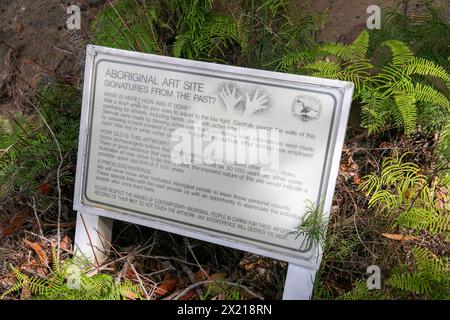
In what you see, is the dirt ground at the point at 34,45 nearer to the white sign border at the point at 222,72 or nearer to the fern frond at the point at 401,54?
the white sign border at the point at 222,72

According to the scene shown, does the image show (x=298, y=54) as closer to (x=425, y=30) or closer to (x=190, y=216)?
(x=425, y=30)

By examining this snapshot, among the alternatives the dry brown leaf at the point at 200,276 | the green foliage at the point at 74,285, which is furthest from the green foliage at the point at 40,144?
the dry brown leaf at the point at 200,276

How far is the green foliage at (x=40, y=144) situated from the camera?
3.12m

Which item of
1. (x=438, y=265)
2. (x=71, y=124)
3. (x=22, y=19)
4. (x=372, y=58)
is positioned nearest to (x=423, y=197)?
(x=438, y=265)

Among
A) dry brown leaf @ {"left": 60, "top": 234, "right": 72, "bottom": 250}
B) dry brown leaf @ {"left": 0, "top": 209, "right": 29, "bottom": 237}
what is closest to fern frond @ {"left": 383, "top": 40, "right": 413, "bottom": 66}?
dry brown leaf @ {"left": 60, "top": 234, "right": 72, "bottom": 250}

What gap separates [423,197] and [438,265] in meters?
0.45

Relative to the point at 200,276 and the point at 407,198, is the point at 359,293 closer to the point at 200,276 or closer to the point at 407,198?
the point at 407,198

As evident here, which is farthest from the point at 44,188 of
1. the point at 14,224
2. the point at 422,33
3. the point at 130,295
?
the point at 422,33

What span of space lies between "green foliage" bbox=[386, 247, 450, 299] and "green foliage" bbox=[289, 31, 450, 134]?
812mm

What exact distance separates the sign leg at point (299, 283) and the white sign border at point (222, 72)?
39 mm

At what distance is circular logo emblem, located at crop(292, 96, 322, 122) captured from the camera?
2.24m

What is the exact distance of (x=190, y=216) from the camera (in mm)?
2506

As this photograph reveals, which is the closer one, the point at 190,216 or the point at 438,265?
the point at 438,265

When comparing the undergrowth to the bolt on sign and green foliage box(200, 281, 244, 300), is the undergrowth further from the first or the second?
the bolt on sign
